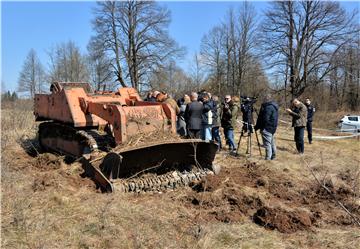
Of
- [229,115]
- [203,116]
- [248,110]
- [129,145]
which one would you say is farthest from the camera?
[248,110]

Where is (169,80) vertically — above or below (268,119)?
above

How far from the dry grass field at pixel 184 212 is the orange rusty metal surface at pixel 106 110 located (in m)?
1.16

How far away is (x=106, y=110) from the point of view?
325 inches

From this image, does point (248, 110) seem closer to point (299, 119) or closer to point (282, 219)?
point (299, 119)

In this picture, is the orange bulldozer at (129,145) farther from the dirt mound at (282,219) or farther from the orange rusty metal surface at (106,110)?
the dirt mound at (282,219)

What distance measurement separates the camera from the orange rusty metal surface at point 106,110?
26.1 ft

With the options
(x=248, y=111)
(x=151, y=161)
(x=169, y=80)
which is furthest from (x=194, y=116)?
(x=169, y=80)

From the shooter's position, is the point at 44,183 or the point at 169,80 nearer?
the point at 44,183

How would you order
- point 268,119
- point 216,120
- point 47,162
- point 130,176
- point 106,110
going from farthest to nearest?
point 216,120, point 268,119, point 47,162, point 106,110, point 130,176

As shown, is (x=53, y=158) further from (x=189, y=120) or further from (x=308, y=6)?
(x=308, y=6)

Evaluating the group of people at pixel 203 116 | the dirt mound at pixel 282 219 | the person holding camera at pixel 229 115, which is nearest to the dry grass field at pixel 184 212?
the dirt mound at pixel 282 219

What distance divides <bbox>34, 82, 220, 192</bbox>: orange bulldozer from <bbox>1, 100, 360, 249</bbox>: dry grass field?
0.31m

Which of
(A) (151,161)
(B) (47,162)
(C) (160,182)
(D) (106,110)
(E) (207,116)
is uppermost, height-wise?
(D) (106,110)

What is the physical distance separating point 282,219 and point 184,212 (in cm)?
154
